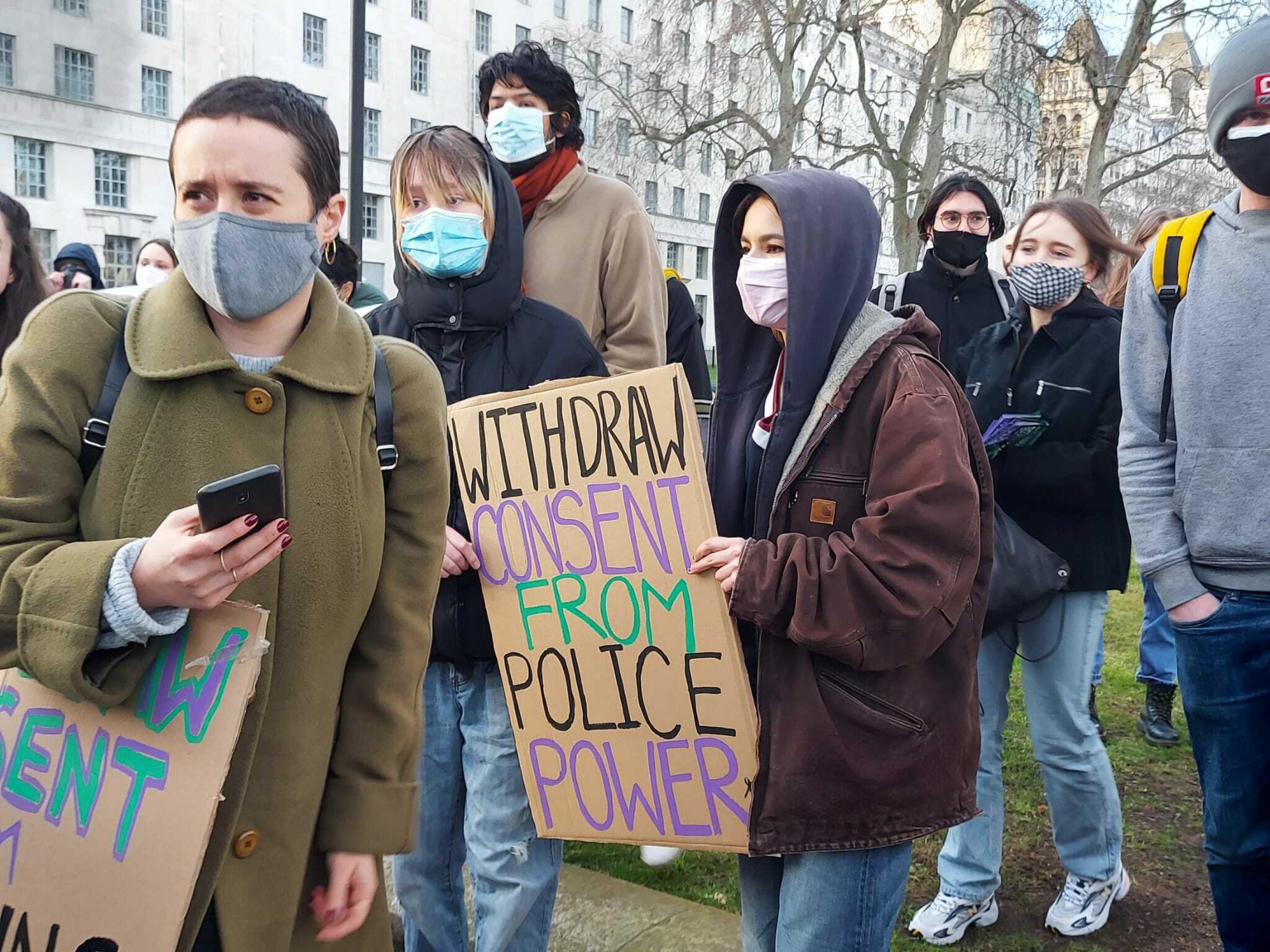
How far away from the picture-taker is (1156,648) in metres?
5.29

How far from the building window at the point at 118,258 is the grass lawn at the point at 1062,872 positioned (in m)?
34.6

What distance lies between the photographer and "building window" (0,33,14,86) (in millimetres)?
32531

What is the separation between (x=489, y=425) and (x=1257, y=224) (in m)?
1.81

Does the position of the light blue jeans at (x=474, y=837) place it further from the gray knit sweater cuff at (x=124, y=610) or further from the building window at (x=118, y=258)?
the building window at (x=118, y=258)

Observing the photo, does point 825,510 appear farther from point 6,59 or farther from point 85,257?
point 6,59

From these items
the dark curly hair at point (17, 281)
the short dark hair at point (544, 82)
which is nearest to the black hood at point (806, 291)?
the short dark hair at point (544, 82)

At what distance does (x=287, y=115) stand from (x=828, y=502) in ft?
3.89

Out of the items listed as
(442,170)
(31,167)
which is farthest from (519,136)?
(31,167)

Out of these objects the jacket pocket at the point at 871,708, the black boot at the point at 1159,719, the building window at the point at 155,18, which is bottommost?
the black boot at the point at 1159,719

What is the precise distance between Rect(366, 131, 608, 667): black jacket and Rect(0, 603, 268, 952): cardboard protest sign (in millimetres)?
1190

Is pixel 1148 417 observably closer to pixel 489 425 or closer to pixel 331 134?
pixel 489 425

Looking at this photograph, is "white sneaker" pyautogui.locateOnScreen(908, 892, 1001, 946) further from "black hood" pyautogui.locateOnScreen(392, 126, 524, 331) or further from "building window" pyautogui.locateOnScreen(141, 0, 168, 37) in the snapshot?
"building window" pyautogui.locateOnScreen(141, 0, 168, 37)

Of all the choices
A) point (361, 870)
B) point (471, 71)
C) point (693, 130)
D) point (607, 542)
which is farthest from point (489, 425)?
point (471, 71)

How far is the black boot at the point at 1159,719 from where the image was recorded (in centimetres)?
512
